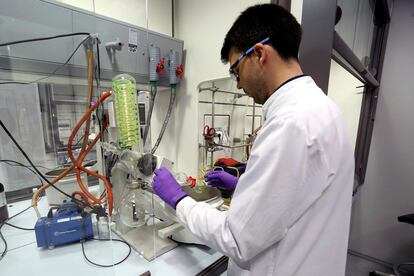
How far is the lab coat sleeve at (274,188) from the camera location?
457 millimetres

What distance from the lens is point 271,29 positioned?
0.57 meters

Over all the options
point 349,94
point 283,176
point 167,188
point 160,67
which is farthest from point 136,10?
point 349,94

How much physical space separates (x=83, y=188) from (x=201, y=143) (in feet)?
2.71

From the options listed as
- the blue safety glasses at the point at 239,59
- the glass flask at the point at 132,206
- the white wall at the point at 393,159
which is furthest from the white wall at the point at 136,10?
the white wall at the point at 393,159

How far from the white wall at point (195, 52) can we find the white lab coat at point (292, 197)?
2.99 feet

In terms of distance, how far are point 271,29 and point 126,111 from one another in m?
0.56

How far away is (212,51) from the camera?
1.38 m

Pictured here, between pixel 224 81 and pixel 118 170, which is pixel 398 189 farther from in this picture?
pixel 118 170

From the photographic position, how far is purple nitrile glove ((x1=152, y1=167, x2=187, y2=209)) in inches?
27.8

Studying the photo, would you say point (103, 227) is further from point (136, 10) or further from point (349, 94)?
point (349, 94)

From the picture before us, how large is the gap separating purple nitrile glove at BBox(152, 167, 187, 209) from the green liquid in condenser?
168mm

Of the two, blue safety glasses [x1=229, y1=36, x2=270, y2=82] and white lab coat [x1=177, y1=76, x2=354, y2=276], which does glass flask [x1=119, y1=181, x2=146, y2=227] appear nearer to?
white lab coat [x1=177, y1=76, x2=354, y2=276]

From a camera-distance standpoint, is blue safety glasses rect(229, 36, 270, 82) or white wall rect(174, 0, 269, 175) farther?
white wall rect(174, 0, 269, 175)

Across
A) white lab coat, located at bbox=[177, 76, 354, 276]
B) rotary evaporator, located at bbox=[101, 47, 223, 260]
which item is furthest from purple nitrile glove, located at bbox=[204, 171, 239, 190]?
white lab coat, located at bbox=[177, 76, 354, 276]
